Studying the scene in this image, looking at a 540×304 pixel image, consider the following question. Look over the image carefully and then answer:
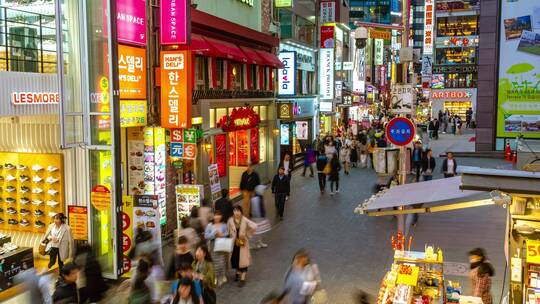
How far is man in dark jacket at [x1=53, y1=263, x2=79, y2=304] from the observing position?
25.3 feet

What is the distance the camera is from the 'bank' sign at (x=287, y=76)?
27625 millimetres

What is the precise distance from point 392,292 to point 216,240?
401cm

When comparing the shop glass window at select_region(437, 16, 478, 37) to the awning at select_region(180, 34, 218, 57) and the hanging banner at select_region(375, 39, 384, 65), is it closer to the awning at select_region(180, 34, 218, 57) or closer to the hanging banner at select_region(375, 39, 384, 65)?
the hanging banner at select_region(375, 39, 384, 65)

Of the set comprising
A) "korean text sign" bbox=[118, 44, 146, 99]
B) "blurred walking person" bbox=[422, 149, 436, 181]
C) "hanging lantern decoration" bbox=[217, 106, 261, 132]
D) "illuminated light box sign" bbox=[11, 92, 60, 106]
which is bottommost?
"blurred walking person" bbox=[422, 149, 436, 181]

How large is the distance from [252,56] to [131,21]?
7.78 metres

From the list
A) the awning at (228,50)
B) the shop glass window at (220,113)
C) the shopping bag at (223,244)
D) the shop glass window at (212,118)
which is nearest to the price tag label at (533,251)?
the shopping bag at (223,244)

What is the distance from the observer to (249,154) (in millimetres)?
23328

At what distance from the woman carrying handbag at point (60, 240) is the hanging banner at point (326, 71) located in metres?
25.5

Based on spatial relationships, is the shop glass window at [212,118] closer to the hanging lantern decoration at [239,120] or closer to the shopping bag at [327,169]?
the hanging lantern decoration at [239,120]

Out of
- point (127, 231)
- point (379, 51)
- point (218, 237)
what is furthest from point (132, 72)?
point (379, 51)

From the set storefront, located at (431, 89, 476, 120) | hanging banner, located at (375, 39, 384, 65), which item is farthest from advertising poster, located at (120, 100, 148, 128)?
storefront, located at (431, 89, 476, 120)

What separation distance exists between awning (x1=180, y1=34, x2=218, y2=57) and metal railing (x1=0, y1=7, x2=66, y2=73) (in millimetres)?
3757

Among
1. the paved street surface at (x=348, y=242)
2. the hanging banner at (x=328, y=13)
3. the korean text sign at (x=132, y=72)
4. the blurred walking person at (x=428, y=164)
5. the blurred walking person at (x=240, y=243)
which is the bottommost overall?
the paved street surface at (x=348, y=242)

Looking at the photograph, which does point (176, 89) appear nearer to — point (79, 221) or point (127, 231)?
point (127, 231)
